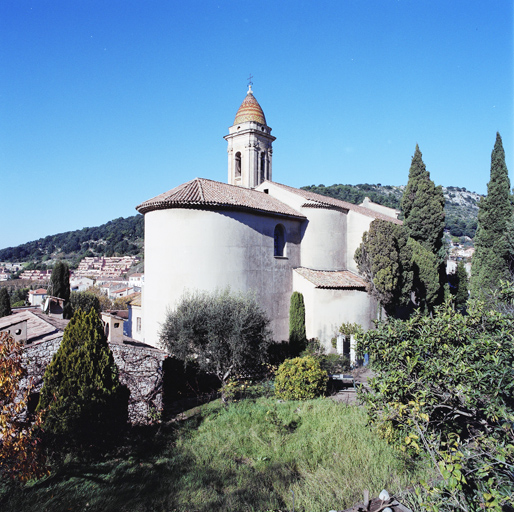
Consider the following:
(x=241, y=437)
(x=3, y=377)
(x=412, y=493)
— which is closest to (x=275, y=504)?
(x=412, y=493)

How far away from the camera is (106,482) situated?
8281mm

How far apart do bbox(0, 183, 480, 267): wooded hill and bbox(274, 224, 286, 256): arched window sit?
86.1m

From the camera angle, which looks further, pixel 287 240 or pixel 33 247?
pixel 33 247

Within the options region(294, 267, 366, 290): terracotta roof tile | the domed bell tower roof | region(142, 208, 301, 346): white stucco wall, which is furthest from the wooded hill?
region(142, 208, 301, 346): white stucco wall

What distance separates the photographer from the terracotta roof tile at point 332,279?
20281mm

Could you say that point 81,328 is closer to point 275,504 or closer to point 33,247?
point 275,504

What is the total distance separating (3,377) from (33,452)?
4.77 ft

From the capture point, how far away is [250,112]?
2614cm

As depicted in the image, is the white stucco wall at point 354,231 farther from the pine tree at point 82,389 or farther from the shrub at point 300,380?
the pine tree at point 82,389


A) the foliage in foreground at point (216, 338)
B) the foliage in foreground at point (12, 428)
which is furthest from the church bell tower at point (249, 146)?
the foliage in foreground at point (12, 428)

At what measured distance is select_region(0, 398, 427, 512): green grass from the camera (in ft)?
23.7

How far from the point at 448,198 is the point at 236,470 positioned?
148132 mm

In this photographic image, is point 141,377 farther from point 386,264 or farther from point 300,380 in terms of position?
point 386,264

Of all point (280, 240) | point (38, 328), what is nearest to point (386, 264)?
point (280, 240)
